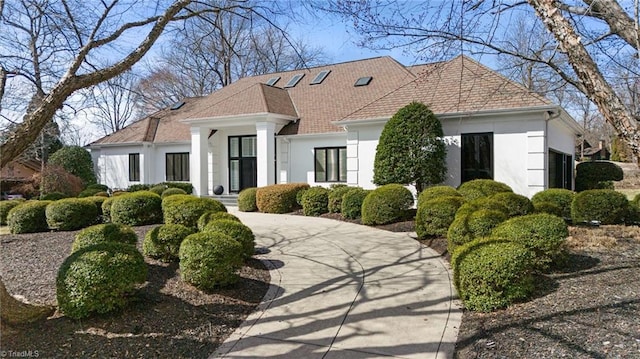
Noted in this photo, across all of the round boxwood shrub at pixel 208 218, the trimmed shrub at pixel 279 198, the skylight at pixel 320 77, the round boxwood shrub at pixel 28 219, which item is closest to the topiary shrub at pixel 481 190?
the trimmed shrub at pixel 279 198

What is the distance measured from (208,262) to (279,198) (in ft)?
30.1

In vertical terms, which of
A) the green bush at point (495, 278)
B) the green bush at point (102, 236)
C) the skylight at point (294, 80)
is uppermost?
the skylight at point (294, 80)

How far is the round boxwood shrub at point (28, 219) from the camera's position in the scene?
395 inches

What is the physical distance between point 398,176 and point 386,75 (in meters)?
7.85

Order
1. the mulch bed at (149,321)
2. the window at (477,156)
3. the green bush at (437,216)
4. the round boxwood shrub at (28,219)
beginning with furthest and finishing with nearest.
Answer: the window at (477,156), the round boxwood shrub at (28,219), the green bush at (437,216), the mulch bed at (149,321)

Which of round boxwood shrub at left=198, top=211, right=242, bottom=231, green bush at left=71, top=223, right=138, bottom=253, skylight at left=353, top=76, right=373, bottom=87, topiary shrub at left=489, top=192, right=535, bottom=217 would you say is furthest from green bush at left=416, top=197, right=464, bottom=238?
skylight at left=353, top=76, right=373, bottom=87

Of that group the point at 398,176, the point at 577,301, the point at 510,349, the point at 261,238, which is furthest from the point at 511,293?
the point at 398,176

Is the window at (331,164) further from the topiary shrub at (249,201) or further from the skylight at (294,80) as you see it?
the skylight at (294,80)

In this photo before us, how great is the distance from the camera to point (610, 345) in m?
3.49

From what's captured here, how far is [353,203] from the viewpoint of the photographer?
39.2ft

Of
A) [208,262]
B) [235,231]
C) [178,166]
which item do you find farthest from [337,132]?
[208,262]

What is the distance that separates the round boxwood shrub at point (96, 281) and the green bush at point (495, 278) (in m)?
3.88

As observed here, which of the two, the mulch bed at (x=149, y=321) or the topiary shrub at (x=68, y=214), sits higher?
the topiary shrub at (x=68, y=214)

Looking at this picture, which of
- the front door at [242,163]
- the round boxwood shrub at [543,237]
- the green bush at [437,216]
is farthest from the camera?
the front door at [242,163]
